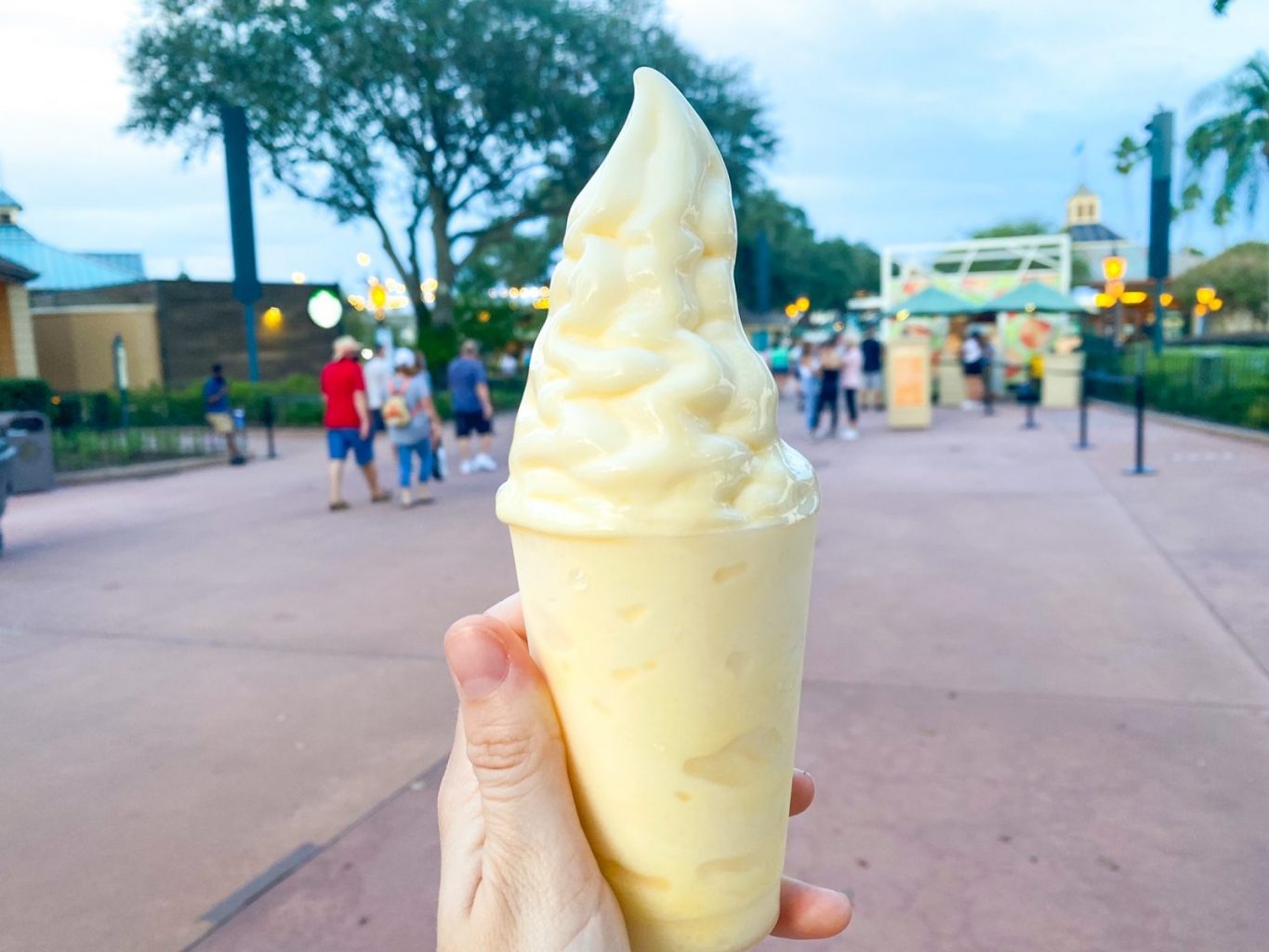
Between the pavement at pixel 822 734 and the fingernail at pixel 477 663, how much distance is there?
178cm

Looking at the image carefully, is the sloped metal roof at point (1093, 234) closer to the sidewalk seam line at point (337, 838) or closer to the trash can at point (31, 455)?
the trash can at point (31, 455)

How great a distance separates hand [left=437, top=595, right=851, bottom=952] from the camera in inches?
49.9

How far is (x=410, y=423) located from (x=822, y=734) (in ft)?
20.5

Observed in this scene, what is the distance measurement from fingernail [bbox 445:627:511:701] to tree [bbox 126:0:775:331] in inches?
833

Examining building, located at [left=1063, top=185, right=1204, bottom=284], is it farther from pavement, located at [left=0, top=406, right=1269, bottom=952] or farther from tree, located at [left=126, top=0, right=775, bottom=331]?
pavement, located at [left=0, top=406, right=1269, bottom=952]

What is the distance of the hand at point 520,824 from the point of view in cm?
127

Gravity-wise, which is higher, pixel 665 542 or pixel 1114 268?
pixel 1114 268

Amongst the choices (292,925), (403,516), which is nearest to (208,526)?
(403,516)

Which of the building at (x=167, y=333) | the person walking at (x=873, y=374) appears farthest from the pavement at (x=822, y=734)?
the building at (x=167, y=333)

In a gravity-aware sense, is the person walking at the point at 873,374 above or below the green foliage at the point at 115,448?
above

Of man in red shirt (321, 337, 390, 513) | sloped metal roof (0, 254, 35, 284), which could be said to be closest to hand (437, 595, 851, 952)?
man in red shirt (321, 337, 390, 513)

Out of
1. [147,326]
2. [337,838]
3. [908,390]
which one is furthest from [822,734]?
[147,326]

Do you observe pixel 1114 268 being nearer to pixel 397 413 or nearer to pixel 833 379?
pixel 833 379

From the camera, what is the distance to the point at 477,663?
129cm
